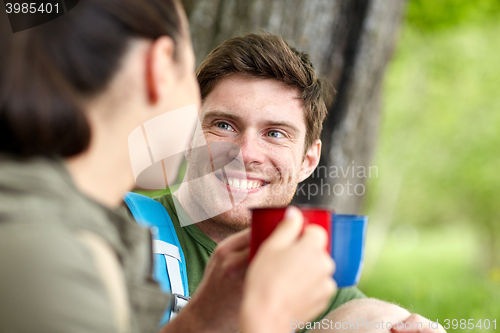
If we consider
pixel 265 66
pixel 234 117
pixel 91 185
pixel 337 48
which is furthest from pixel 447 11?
pixel 91 185

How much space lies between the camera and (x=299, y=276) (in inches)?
36.8

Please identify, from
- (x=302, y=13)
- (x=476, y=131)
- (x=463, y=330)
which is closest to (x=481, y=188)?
(x=476, y=131)

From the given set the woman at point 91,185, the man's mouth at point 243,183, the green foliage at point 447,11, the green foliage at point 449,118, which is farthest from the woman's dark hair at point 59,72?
the green foliage at point 449,118

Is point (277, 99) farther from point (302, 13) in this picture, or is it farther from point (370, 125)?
point (370, 125)

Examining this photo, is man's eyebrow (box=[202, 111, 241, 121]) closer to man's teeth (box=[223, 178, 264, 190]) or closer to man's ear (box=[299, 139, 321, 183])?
man's teeth (box=[223, 178, 264, 190])

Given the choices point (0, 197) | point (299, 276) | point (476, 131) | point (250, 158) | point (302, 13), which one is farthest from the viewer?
point (476, 131)

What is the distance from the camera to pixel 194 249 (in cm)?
210

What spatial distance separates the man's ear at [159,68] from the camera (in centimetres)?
99

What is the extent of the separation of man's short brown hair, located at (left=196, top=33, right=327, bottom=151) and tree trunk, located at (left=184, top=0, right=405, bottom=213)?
2.71 ft

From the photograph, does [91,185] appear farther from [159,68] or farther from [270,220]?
[270,220]

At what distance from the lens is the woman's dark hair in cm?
87

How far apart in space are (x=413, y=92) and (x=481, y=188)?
3.24 metres

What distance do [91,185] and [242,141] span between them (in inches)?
50.2

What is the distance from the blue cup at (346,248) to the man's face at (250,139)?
1024 millimetres
